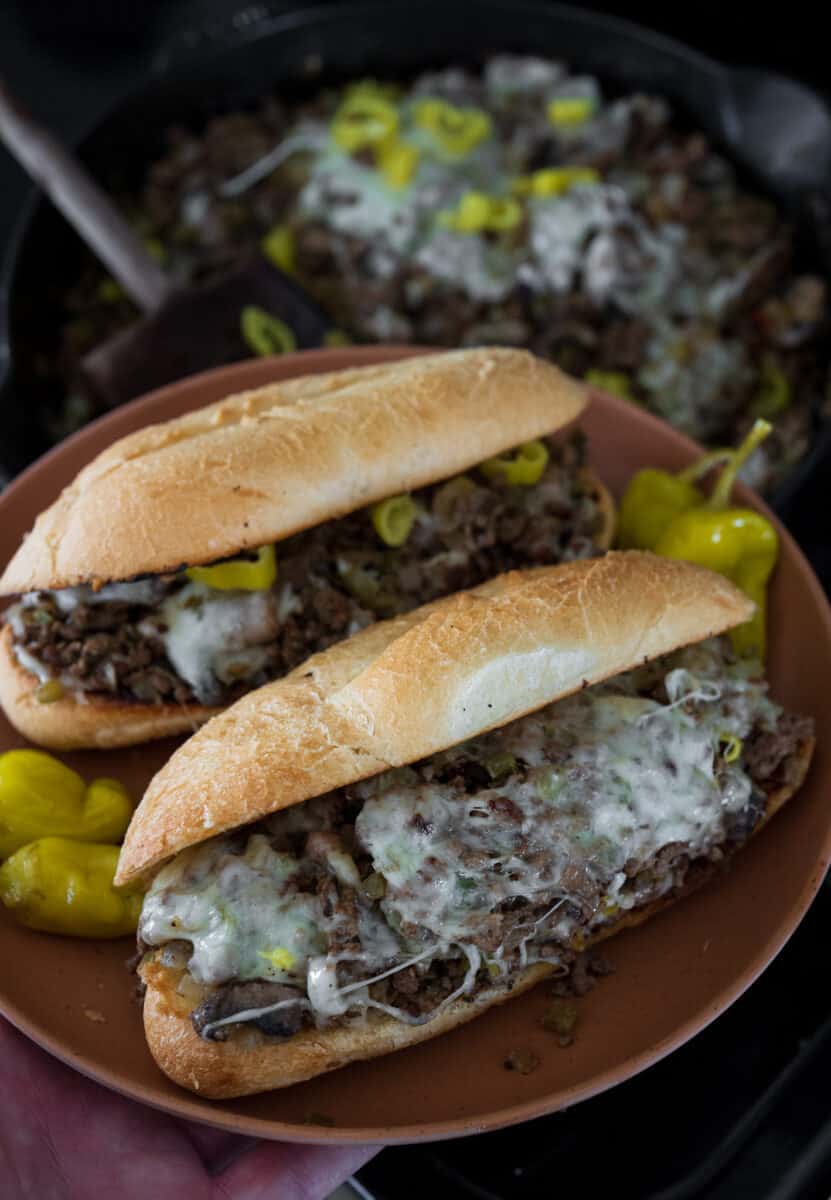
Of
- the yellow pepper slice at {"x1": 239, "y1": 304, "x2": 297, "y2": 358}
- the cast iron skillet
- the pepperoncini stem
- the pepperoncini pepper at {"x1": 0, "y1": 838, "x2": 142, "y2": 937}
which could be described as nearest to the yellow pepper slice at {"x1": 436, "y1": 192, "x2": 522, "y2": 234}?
the yellow pepper slice at {"x1": 239, "y1": 304, "x2": 297, "y2": 358}

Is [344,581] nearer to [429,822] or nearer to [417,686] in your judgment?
[417,686]

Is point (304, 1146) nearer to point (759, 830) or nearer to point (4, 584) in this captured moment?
point (759, 830)

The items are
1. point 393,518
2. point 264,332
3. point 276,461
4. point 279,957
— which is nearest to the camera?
point 279,957

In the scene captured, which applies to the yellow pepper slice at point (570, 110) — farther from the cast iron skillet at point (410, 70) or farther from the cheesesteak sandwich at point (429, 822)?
the cheesesteak sandwich at point (429, 822)

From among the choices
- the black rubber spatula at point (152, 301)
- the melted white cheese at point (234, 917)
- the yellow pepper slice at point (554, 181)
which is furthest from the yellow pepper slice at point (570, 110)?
the melted white cheese at point (234, 917)

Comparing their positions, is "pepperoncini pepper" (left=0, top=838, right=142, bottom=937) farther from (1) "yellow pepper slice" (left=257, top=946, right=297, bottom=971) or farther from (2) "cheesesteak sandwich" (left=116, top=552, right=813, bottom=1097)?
(1) "yellow pepper slice" (left=257, top=946, right=297, bottom=971)

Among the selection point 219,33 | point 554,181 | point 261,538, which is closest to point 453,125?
point 554,181
